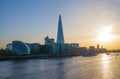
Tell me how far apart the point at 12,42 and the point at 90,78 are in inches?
4931

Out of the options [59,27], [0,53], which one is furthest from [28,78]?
[59,27]

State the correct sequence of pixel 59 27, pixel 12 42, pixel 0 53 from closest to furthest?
pixel 0 53, pixel 12 42, pixel 59 27

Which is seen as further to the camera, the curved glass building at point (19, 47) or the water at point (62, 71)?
the curved glass building at point (19, 47)

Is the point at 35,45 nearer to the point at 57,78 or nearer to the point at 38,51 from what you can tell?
the point at 38,51

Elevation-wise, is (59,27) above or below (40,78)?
above

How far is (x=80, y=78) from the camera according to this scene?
3919 cm

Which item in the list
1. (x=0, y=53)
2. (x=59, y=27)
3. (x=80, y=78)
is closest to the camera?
(x=80, y=78)

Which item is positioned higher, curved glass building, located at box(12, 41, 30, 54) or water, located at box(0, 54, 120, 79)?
curved glass building, located at box(12, 41, 30, 54)

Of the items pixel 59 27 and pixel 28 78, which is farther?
pixel 59 27

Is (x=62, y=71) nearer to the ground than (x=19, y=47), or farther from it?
nearer to the ground

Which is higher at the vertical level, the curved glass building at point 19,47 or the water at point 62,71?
the curved glass building at point 19,47

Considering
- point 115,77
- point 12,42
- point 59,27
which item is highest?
point 59,27

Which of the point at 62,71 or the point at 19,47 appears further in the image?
the point at 19,47

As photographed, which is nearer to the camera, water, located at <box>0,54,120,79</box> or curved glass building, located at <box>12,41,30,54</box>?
water, located at <box>0,54,120,79</box>
